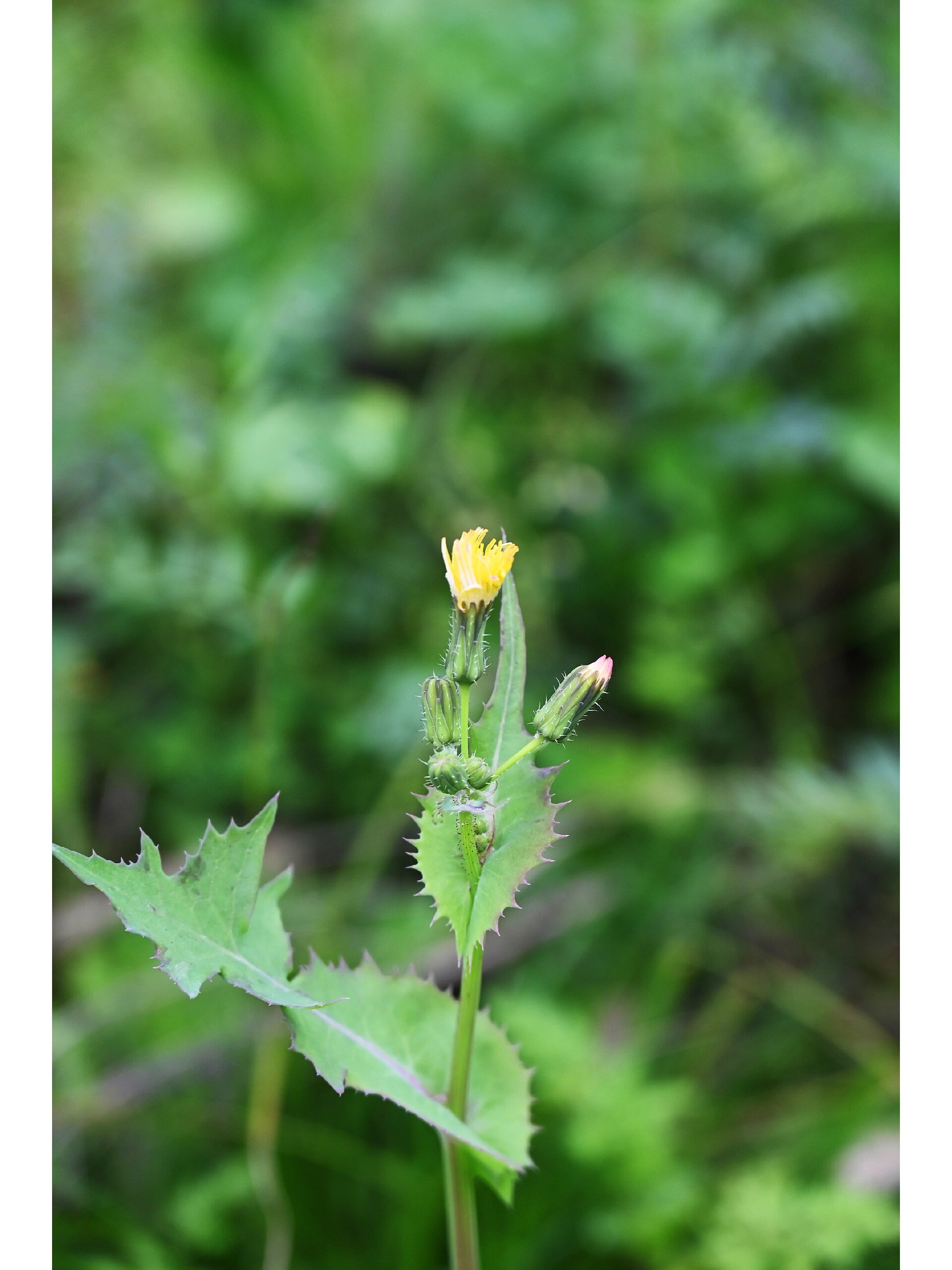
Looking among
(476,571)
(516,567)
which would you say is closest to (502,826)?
(476,571)

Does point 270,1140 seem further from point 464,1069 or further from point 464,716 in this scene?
point 464,716

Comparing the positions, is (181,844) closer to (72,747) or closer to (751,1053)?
(72,747)

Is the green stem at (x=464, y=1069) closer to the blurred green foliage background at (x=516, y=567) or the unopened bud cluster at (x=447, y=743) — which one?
the unopened bud cluster at (x=447, y=743)

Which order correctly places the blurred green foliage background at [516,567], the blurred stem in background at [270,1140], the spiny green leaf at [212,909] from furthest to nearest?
the blurred green foliage background at [516,567] → the blurred stem in background at [270,1140] → the spiny green leaf at [212,909]

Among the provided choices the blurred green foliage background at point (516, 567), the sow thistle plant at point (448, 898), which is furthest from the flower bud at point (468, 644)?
the blurred green foliage background at point (516, 567)

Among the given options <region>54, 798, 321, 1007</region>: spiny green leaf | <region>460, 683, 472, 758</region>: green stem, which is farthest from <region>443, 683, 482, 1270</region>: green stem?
<region>54, 798, 321, 1007</region>: spiny green leaf

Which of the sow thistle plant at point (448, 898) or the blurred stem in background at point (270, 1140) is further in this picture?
the blurred stem in background at point (270, 1140)
